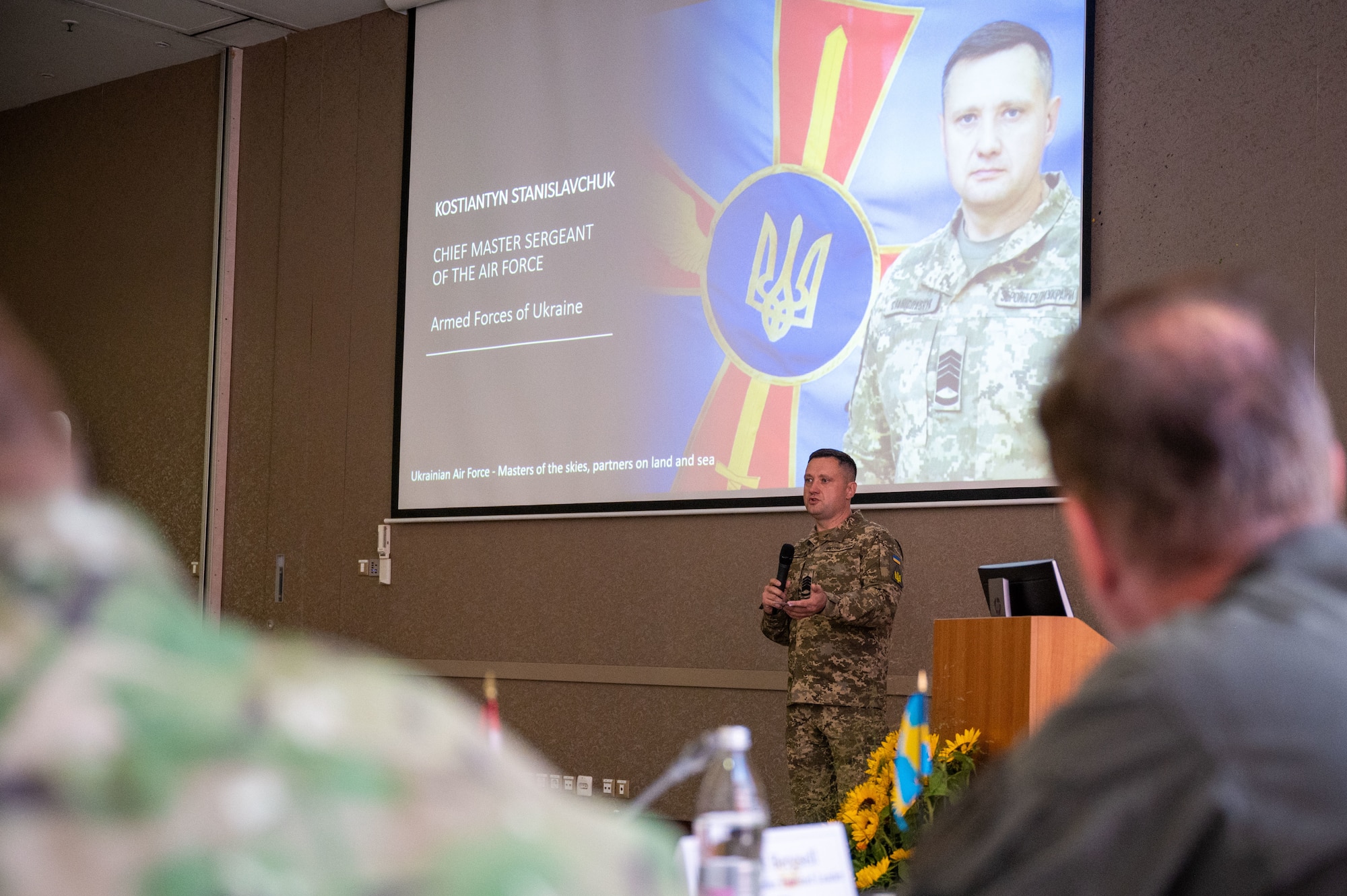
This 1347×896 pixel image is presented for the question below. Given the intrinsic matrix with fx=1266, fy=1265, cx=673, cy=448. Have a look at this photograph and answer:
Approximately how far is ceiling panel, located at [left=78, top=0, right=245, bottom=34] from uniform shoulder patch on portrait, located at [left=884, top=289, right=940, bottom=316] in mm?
4044

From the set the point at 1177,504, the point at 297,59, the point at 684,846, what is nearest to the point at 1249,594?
the point at 1177,504

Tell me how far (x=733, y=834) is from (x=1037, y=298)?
381 cm

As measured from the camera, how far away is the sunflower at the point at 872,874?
2.31 meters

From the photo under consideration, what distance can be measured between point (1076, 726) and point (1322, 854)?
120mm

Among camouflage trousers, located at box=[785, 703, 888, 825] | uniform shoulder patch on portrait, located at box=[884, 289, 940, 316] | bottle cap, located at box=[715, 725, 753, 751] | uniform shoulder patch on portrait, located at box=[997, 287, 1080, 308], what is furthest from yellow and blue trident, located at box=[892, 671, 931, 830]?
uniform shoulder patch on portrait, located at box=[884, 289, 940, 316]

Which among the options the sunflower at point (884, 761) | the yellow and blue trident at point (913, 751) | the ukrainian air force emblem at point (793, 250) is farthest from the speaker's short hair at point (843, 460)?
the yellow and blue trident at point (913, 751)

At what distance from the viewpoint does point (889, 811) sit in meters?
2.47

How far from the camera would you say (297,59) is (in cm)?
705

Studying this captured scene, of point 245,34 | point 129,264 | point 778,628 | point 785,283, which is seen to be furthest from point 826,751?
point 129,264

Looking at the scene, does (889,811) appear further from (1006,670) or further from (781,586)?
(781,586)

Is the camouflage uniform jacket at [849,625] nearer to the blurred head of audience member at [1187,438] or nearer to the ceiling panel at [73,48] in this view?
the blurred head of audience member at [1187,438]

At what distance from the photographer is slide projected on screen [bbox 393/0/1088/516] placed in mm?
4797

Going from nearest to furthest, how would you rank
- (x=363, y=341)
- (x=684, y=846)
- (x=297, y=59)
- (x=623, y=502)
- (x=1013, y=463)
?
1. (x=684, y=846)
2. (x=1013, y=463)
3. (x=623, y=502)
4. (x=363, y=341)
5. (x=297, y=59)

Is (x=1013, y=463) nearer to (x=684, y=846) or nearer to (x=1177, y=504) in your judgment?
(x=684, y=846)
